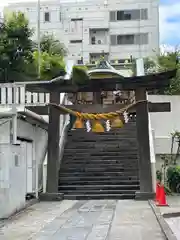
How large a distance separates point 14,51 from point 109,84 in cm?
783

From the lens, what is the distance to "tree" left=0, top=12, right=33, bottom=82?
894 inches

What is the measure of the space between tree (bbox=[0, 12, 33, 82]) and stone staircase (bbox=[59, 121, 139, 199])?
4.63 m

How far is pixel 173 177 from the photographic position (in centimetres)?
1811

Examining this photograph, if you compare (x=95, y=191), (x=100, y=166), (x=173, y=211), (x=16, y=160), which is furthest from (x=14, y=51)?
(x=173, y=211)

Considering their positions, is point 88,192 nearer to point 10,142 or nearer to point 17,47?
point 10,142

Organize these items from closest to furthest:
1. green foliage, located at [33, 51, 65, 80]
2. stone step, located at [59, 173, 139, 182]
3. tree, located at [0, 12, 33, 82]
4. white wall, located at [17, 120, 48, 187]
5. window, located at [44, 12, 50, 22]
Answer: white wall, located at [17, 120, 48, 187], stone step, located at [59, 173, 139, 182], green foliage, located at [33, 51, 65, 80], tree, located at [0, 12, 33, 82], window, located at [44, 12, 50, 22]

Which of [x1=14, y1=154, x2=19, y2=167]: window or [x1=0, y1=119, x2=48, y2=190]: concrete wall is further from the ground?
→ [x1=0, y1=119, x2=48, y2=190]: concrete wall

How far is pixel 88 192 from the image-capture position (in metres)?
16.3

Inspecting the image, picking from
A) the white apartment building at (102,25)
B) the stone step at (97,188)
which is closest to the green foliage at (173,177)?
the stone step at (97,188)

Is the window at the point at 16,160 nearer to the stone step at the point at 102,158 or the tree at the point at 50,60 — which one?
the stone step at the point at 102,158

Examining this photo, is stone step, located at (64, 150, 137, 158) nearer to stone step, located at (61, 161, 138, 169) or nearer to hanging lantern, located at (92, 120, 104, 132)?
stone step, located at (61, 161, 138, 169)

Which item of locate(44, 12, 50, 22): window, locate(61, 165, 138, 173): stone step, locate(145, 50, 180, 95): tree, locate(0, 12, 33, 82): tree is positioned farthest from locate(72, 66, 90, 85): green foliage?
locate(44, 12, 50, 22): window

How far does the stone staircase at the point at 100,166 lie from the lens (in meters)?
16.4

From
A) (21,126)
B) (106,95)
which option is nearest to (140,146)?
(21,126)
